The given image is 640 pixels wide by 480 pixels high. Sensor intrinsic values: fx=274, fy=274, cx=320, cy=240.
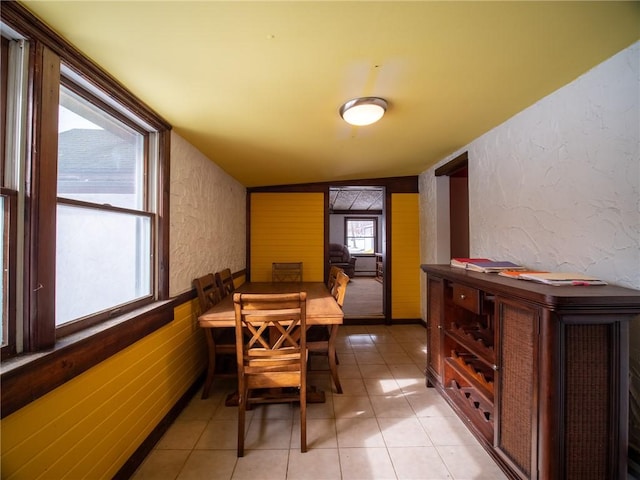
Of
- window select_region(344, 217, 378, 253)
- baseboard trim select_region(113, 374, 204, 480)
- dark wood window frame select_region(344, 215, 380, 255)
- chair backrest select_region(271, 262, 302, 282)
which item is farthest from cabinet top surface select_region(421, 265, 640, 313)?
window select_region(344, 217, 378, 253)

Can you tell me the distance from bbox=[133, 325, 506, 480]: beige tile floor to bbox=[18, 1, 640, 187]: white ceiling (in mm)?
2212

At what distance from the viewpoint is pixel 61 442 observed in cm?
114

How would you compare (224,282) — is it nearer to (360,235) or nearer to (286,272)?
(286,272)

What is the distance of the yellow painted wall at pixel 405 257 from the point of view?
4.35 m

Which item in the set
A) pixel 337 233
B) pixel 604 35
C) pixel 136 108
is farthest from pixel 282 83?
pixel 337 233

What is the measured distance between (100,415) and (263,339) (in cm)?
86

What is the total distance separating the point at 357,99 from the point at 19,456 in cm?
226

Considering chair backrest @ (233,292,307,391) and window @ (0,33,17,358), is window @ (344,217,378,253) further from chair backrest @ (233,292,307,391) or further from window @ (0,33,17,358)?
window @ (0,33,17,358)

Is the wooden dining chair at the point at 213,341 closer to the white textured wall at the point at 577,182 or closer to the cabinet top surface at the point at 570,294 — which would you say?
the cabinet top surface at the point at 570,294

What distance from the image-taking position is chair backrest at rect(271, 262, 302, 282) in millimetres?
4234

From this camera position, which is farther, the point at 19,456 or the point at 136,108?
the point at 136,108

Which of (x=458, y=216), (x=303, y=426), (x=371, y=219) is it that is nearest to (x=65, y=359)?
(x=303, y=426)

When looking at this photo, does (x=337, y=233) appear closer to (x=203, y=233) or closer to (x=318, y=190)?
(x=318, y=190)

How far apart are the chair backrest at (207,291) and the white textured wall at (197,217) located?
2.7 inches
